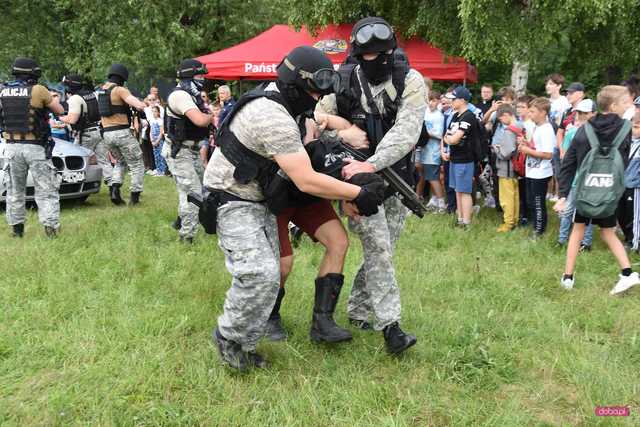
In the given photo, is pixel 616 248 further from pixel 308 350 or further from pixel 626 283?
pixel 308 350

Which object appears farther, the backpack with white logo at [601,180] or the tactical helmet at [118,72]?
the tactical helmet at [118,72]

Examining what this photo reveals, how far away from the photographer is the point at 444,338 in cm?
393

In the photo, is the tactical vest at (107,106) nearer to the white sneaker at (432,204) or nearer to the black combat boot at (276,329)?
the white sneaker at (432,204)

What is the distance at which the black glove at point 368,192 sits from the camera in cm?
310

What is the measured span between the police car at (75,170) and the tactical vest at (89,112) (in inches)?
19.1

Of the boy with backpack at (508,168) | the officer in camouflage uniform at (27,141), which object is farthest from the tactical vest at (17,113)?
the boy with backpack at (508,168)

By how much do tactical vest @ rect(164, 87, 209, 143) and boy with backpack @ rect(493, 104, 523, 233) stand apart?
3843mm

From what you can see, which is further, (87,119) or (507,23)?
(507,23)

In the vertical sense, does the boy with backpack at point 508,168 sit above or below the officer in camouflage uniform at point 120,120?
below

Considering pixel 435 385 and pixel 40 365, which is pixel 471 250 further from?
pixel 40 365

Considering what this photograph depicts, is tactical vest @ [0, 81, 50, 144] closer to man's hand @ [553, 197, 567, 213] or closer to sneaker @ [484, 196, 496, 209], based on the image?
man's hand @ [553, 197, 567, 213]

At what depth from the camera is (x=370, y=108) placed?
11.6 feet

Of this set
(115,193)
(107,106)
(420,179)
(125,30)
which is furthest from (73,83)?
(125,30)

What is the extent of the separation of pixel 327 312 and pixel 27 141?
15.4ft
